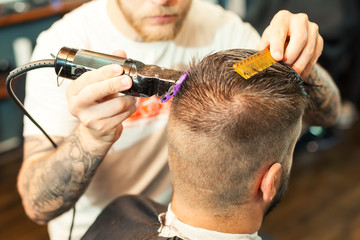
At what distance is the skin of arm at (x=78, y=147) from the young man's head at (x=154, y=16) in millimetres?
383

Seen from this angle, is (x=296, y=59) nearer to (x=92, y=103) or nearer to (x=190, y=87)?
(x=190, y=87)

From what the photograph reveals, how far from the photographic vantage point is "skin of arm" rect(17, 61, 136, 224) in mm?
1013

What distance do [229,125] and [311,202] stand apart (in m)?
2.39

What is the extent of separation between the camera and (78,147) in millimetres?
1227

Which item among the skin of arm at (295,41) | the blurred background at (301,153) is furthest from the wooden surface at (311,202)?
the skin of arm at (295,41)

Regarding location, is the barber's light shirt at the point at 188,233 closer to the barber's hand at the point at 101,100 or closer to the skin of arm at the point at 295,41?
the barber's hand at the point at 101,100

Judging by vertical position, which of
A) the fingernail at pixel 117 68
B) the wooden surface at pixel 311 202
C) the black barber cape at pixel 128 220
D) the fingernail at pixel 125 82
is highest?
the fingernail at pixel 117 68

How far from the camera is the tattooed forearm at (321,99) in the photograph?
4.60 ft

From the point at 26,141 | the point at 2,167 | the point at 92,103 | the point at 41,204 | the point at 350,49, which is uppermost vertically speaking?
the point at 92,103

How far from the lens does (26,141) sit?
1403 millimetres

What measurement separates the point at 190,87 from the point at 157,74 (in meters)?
0.10

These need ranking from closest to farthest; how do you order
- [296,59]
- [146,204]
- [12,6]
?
1. [296,59]
2. [146,204]
3. [12,6]

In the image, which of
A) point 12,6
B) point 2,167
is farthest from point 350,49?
point 2,167

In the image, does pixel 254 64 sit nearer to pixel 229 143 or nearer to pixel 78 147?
pixel 229 143
